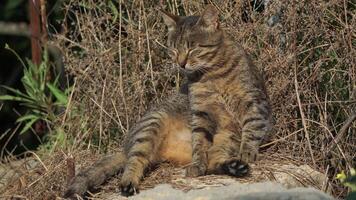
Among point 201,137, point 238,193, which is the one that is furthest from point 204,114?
point 238,193

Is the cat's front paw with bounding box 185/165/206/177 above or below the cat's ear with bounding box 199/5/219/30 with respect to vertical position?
below

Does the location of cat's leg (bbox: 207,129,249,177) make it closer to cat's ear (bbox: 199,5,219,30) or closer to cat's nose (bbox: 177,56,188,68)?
Answer: cat's nose (bbox: 177,56,188,68)

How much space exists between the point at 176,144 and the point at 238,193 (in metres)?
1.20

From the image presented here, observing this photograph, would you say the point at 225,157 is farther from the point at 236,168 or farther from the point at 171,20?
the point at 171,20

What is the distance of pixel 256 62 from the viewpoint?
593 cm

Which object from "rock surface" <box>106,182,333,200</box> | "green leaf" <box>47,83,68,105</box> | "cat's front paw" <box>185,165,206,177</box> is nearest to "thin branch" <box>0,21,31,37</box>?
"green leaf" <box>47,83,68,105</box>

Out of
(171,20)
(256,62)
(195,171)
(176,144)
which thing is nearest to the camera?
(195,171)

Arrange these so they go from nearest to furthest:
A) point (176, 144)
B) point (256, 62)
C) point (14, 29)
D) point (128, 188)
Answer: point (128, 188) < point (176, 144) < point (256, 62) < point (14, 29)

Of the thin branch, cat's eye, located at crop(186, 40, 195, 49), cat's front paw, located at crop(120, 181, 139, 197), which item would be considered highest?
cat's eye, located at crop(186, 40, 195, 49)

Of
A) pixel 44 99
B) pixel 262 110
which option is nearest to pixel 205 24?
pixel 262 110

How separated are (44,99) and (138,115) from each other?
121 cm

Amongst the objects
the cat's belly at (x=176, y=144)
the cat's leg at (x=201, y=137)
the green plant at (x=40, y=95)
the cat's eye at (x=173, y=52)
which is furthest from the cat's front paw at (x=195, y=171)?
the green plant at (x=40, y=95)

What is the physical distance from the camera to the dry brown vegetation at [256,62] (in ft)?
18.0

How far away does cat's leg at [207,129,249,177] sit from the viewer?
4.88m
